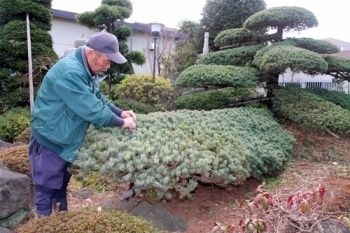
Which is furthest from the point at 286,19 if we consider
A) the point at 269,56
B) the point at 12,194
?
the point at 12,194

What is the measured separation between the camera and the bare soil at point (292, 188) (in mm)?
2691

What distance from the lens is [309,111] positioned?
499 centimetres

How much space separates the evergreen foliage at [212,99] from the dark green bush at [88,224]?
4.24 metres

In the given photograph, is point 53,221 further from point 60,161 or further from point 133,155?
point 133,155

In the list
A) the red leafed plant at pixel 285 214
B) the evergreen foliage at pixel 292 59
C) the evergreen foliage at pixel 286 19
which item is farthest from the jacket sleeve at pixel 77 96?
the evergreen foliage at pixel 286 19

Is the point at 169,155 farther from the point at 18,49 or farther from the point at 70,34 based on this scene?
the point at 70,34

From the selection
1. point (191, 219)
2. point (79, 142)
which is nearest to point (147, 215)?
point (191, 219)

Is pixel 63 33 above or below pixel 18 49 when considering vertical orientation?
above

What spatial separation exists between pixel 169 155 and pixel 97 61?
0.82 meters

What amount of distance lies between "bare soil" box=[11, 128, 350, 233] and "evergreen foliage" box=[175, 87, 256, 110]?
1244 millimetres

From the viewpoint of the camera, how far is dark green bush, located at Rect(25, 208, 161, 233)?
165 cm

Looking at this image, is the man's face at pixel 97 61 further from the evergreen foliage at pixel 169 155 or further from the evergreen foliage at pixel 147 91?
the evergreen foliage at pixel 147 91

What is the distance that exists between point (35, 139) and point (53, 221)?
0.64 m

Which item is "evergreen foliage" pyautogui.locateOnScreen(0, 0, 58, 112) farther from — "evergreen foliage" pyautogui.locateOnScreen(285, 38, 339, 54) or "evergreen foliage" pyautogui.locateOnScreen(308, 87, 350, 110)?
"evergreen foliage" pyautogui.locateOnScreen(308, 87, 350, 110)
